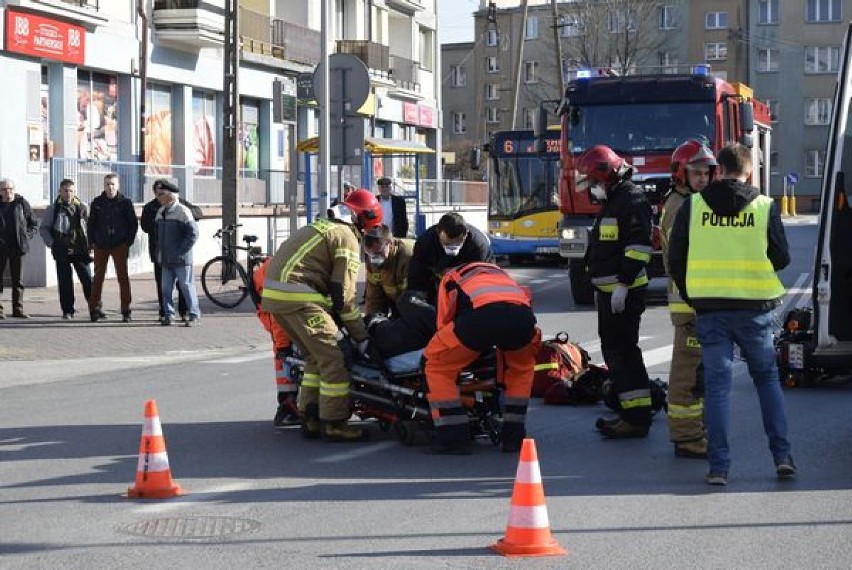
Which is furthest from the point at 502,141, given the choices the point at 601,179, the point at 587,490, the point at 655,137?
the point at 587,490

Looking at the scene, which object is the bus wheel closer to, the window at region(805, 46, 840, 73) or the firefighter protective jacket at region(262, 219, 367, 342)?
the firefighter protective jacket at region(262, 219, 367, 342)

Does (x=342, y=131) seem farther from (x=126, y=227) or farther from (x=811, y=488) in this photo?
(x=811, y=488)

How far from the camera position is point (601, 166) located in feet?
33.9

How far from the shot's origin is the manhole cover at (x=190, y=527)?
732cm

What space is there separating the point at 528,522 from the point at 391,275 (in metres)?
4.37

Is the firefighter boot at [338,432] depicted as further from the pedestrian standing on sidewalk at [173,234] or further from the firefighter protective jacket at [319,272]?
the pedestrian standing on sidewalk at [173,234]

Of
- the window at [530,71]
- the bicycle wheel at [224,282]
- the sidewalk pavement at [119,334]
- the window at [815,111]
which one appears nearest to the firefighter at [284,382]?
the sidewalk pavement at [119,334]

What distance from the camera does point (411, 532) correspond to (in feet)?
24.2

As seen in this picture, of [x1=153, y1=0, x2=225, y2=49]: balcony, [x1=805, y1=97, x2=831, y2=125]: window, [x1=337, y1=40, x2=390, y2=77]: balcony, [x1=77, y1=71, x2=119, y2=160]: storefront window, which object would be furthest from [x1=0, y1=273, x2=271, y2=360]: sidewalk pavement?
[x1=805, y1=97, x2=831, y2=125]: window

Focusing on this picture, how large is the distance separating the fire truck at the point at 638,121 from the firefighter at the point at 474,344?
1104 cm

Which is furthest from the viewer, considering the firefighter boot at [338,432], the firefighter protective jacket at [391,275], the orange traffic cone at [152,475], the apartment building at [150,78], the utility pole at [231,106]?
the apartment building at [150,78]

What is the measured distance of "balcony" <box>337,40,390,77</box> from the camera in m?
48.0

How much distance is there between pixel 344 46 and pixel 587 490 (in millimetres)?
40729

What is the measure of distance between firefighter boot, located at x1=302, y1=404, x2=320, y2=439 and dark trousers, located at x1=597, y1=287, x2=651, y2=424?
201 cm
